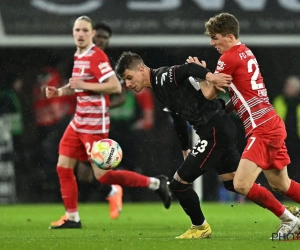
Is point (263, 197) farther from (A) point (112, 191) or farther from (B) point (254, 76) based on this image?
(A) point (112, 191)

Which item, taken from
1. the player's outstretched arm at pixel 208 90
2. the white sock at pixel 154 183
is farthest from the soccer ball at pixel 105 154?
the player's outstretched arm at pixel 208 90

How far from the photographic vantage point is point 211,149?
7.93m

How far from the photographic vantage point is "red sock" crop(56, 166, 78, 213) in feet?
31.6

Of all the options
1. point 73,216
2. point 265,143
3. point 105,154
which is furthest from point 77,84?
point 265,143

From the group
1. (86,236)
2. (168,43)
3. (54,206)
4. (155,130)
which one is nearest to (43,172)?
(54,206)

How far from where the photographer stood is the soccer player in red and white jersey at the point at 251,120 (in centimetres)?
744

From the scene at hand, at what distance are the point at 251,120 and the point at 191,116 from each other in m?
0.60

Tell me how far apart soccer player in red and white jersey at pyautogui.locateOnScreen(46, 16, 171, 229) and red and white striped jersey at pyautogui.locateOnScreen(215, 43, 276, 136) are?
232 centimetres

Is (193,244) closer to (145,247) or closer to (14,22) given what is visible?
(145,247)

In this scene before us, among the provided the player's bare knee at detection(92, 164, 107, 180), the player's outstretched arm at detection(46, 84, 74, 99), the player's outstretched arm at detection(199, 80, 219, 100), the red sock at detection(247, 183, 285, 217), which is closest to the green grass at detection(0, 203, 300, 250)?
the red sock at detection(247, 183, 285, 217)

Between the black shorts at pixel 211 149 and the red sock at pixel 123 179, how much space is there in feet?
6.39

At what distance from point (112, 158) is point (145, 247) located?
7.45 ft

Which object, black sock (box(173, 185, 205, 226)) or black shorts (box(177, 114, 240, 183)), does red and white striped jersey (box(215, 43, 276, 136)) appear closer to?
black shorts (box(177, 114, 240, 183))

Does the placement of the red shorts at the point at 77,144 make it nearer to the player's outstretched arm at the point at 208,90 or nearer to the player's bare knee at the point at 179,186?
the player's bare knee at the point at 179,186
